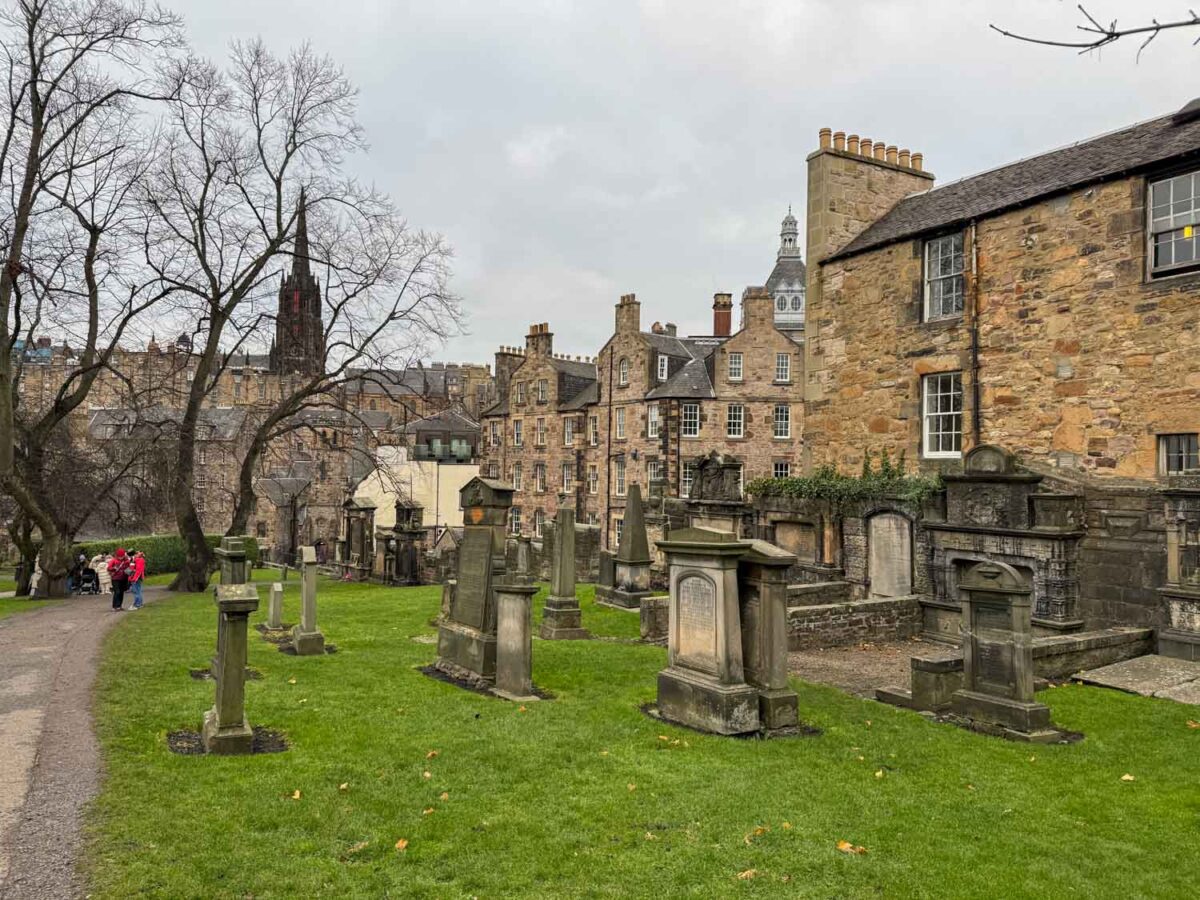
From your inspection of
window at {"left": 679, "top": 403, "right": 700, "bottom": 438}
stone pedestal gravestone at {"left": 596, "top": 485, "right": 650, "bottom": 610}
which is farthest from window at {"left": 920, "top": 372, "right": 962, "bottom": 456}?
window at {"left": 679, "top": 403, "right": 700, "bottom": 438}

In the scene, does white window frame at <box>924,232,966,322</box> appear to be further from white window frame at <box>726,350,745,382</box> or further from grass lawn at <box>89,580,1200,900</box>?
white window frame at <box>726,350,745,382</box>

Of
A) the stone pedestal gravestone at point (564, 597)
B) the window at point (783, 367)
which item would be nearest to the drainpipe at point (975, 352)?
the stone pedestal gravestone at point (564, 597)

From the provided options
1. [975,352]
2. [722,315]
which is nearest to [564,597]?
[975,352]

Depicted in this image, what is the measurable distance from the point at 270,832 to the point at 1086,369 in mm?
15305

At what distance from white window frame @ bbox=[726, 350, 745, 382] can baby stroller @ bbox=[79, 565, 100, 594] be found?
27697 millimetres

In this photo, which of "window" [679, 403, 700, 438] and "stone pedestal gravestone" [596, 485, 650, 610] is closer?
"stone pedestal gravestone" [596, 485, 650, 610]

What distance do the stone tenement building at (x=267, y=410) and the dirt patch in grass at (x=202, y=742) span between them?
1303 cm

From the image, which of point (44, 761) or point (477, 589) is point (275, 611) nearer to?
point (477, 589)

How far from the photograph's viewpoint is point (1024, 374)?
16.2m

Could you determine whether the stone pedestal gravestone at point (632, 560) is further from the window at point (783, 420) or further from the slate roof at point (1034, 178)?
the window at point (783, 420)

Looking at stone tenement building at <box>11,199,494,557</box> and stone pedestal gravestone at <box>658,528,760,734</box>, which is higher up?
stone tenement building at <box>11,199,494,557</box>

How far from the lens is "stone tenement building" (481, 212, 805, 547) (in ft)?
130

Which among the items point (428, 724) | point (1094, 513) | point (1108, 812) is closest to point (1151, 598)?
point (1094, 513)

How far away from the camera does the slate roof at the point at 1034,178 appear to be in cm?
1452
